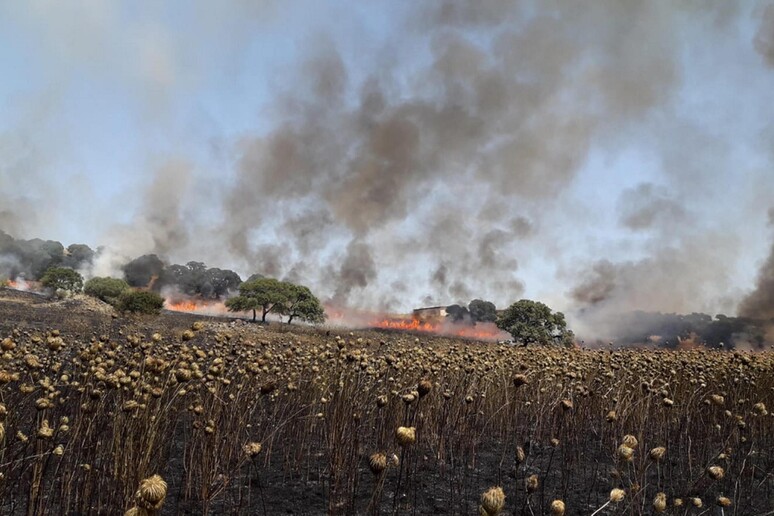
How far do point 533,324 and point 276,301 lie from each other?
90.9ft

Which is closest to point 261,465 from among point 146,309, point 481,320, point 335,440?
point 335,440

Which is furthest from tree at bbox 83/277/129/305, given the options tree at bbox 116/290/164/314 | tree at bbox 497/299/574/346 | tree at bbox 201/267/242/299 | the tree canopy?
tree at bbox 497/299/574/346

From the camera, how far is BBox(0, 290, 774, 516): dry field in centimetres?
397

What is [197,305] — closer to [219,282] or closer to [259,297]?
[219,282]

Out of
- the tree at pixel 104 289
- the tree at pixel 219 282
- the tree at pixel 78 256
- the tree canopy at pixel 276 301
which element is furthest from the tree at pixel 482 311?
the tree at pixel 78 256

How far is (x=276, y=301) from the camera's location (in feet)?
177

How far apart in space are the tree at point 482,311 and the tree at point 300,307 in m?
37.1

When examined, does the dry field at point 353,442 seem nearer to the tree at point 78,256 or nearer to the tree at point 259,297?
the tree at point 259,297

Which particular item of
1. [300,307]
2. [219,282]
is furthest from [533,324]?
[219,282]

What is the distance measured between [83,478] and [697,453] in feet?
23.6

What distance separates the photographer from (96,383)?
4.61 m

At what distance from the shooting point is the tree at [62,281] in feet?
179

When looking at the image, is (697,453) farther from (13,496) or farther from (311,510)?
(13,496)

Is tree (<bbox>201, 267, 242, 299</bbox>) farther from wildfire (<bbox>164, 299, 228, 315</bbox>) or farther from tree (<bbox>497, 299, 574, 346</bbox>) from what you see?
tree (<bbox>497, 299, 574, 346</bbox>)
